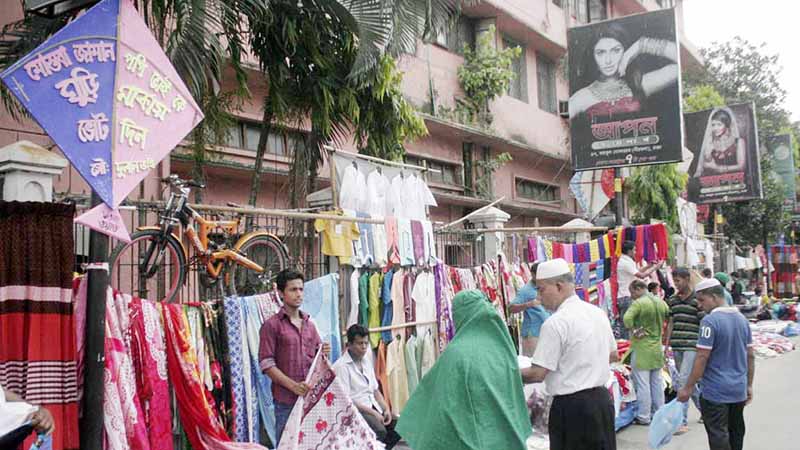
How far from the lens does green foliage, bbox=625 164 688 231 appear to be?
2103cm

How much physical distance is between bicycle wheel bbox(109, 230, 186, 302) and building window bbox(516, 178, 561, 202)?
50.2 ft

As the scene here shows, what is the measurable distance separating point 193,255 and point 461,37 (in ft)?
44.2

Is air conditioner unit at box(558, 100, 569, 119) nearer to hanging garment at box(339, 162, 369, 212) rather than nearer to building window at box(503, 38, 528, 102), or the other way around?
building window at box(503, 38, 528, 102)

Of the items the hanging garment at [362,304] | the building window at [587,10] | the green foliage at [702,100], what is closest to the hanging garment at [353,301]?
the hanging garment at [362,304]

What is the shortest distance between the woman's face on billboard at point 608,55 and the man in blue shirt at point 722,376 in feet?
24.4

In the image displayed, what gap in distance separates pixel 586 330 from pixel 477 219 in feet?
20.6

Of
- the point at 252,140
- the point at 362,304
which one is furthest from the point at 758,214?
the point at 362,304

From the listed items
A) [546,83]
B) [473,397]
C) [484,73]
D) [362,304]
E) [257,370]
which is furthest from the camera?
[546,83]

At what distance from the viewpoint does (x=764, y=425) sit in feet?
29.0

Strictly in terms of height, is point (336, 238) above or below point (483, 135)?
below

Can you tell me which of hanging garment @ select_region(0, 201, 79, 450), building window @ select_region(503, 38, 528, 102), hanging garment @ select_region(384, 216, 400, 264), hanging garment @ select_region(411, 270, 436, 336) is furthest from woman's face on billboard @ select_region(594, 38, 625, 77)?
hanging garment @ select_region(0, 201, 79, 450)

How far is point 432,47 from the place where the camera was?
17312 millimetres

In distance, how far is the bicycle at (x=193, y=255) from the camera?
20.3ft

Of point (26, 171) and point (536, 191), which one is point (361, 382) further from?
point (536, 191)
